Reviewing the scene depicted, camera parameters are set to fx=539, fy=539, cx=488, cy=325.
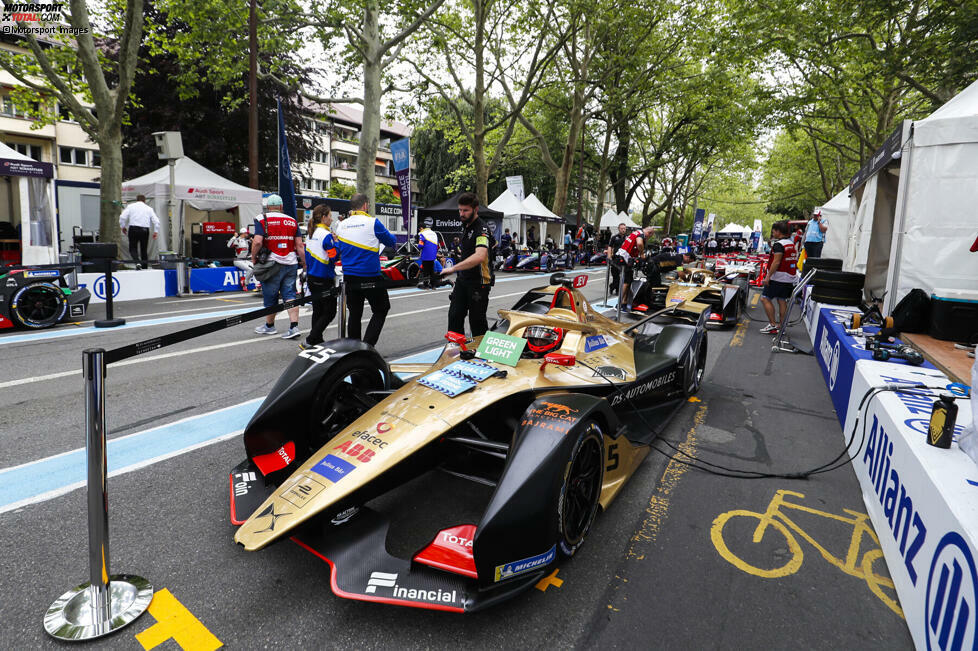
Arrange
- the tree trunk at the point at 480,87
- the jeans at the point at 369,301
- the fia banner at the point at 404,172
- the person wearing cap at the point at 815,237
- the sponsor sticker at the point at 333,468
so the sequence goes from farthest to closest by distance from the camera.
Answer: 1. the tree trunk at the point at 480,87
2. the person wearing cap at the point at 815,237
3. the fia banner at the point at 404,172
4. the jeans at the point at 369,301
5. the sponsor sticker at the point at 333,468

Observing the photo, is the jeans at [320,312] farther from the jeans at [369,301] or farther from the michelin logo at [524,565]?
the michelin logo at [524,565]

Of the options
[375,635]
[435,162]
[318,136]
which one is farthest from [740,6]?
[435,162]

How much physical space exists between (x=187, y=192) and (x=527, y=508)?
17444 millimetres

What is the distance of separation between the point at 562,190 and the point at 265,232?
2001cm

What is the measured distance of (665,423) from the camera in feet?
13.3

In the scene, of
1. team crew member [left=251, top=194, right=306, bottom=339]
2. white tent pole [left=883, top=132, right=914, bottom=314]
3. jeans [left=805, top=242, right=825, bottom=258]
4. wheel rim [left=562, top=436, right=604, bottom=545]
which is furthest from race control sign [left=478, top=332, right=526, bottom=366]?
jeans [left=805, top=242, right=825, bottom=258]

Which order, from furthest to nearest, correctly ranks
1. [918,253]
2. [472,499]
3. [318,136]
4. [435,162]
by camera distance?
[435,162] → [318,136] → [918,253] → [472,499]

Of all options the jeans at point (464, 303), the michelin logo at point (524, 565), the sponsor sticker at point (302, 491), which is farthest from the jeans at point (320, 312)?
the michelin logo at point (524, 565)

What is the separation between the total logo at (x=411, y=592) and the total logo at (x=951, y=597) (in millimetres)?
1651

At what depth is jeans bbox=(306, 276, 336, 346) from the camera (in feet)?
20.2

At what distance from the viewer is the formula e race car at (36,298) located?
722 centimetres

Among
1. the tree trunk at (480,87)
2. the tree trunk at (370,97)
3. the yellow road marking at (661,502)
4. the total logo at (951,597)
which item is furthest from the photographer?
the tree trunk at (480,87)

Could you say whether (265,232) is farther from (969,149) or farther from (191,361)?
(969,149)

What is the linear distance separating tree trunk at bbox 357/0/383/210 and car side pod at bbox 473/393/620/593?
1427 cm
